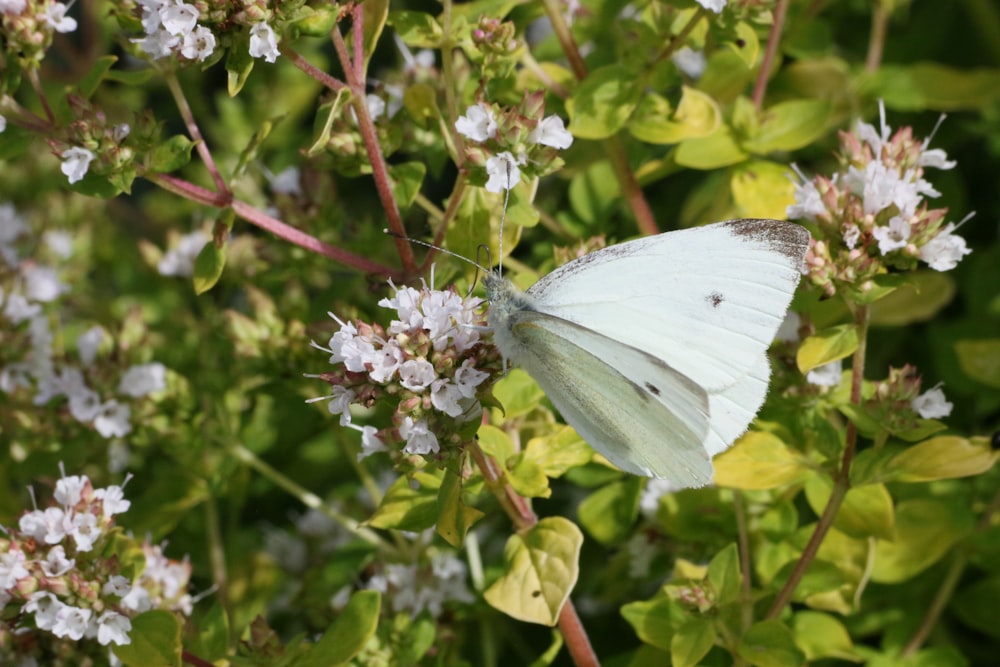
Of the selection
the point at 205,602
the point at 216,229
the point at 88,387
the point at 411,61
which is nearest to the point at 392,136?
the point at 411,61

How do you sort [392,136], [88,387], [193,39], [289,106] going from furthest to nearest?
[289,106], [88,387], [392,136], [193,39]

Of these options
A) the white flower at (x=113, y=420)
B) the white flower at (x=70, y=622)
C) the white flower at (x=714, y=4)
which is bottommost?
the white flower at (x=113, y=420)

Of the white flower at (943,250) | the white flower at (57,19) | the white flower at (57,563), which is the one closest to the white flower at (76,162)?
the white flower at (57,19)

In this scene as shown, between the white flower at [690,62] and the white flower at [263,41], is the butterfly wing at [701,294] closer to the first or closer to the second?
the white flower at [263,41]

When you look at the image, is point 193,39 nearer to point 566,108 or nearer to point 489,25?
point 489,25

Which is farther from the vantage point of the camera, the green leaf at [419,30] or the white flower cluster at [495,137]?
the green leaf at [419,30]

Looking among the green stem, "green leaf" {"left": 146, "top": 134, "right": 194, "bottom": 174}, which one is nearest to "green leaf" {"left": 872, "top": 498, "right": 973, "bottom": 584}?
the green stem

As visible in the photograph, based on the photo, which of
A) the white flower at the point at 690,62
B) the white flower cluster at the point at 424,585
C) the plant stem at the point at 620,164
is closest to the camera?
the white flower cluster at the point at 424,585
